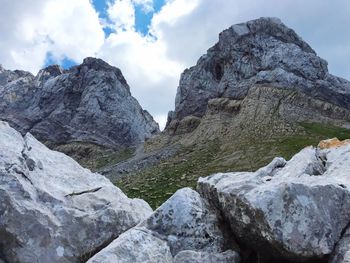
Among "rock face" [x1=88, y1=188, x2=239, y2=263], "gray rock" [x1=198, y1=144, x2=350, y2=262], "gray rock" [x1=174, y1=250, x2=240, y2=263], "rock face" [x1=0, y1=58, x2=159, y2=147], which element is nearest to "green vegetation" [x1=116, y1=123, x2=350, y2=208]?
"rock face" [x1=88, y1=188, x2=239, y2=263]

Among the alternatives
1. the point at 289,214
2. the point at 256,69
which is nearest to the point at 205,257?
the point at 289,214

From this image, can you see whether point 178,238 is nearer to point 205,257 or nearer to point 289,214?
point 205,257

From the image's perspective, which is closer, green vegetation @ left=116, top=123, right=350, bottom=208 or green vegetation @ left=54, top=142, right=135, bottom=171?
green vegetation @ left=116, top=123, right=350, bottom=208

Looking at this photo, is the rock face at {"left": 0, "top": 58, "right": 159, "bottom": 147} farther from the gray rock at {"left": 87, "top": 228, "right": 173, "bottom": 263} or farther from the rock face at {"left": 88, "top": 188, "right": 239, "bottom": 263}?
the gray rock at {"left": 87, "top": 228, "right": 173, "bottom": 263}

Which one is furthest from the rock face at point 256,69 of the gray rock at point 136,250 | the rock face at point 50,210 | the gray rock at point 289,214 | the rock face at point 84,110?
the gray rock at point 136,250

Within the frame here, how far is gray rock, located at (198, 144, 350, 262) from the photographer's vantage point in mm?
11227

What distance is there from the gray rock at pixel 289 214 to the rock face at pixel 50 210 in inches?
139

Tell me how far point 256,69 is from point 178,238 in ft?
387

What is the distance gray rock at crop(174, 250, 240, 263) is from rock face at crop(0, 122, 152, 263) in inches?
105

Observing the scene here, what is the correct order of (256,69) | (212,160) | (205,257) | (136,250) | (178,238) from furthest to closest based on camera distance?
(256,69) → (212,160) → (178,238) → (205,257) → (136,250)

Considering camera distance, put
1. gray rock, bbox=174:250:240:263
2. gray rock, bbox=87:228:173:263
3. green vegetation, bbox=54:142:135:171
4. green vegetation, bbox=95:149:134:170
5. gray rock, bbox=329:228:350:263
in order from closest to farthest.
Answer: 1. gray rock, bbox=329:228:350:263
2. gray rock, bbox=87:228:173:263
3. gray rock, bbox=174:250:240:263
4. green vegetation, bbox=95:149:134:170
5. green vegetation, bbox=54:142:135:171

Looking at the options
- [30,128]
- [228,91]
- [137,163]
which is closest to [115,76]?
[30,128]

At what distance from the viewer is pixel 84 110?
17475cm

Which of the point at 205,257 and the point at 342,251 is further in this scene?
the point at 205,257
